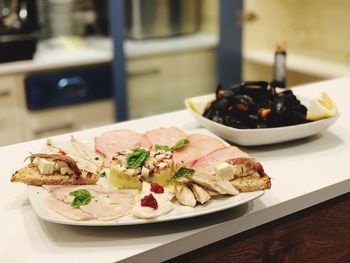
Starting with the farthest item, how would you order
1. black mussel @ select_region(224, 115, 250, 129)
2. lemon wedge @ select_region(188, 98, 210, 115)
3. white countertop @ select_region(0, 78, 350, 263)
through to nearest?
lemon wedge @ select_region(188, 98, 210, 115) < black mussel @ select_region(224, 115, 250, 129) < white countertop @ select_region(0, 78, 350, 263)

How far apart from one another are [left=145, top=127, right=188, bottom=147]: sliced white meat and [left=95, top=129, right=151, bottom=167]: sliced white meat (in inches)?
0.7

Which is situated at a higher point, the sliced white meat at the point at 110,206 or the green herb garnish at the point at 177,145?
the green herb garnish at the point at 177,145

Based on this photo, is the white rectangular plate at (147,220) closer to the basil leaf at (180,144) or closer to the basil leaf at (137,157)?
the basil leaf at (137,157)

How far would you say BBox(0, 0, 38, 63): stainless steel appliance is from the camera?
235 cm

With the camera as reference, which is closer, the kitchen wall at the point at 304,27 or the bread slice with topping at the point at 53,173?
the bread slice with topping at the point at 53,173

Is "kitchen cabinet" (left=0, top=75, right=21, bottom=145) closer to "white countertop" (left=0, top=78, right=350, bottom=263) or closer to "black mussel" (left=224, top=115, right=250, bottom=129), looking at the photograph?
"white countertop" (left=0, top=78, right=350, bottom=263)

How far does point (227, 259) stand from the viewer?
3.11 ft

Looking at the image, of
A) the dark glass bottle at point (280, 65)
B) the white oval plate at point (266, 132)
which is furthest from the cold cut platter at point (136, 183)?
the dark glass bottle at point (280, 65)

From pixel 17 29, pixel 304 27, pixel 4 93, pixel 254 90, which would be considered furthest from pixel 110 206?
pixel 304 27

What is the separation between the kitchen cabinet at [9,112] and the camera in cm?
237

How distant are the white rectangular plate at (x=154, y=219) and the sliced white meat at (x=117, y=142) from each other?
0.69 ft

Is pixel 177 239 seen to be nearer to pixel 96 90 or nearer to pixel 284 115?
pixel 284 115

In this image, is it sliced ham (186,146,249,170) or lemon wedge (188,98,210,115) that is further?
lemon wedge (188,98,210,115)

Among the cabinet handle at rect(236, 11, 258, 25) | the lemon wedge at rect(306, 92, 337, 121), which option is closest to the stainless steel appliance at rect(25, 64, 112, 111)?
the cabinet handle at rect(236, 11, 258, 25)
